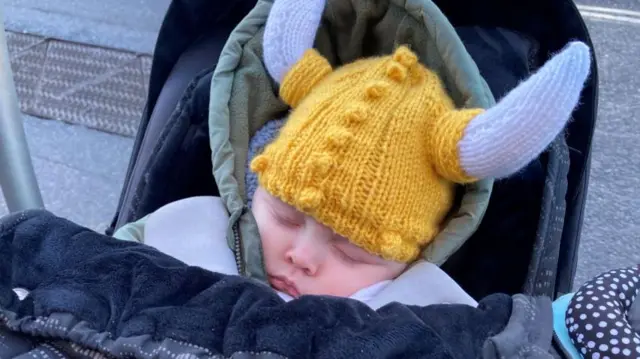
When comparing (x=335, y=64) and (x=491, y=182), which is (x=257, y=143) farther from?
(x=491, y=182)

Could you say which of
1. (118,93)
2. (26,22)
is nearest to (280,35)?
(118,93)

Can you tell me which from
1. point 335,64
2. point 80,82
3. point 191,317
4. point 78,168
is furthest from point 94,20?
point 191,317

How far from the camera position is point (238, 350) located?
676 millimetres

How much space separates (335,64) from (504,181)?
26cm

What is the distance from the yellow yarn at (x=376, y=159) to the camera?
32.6 inches

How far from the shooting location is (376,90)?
87 cm

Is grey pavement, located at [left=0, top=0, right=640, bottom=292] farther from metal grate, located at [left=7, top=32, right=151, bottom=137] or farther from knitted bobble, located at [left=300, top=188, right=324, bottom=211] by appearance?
knitted bobble, located at [left=300, top=188, right=324, bottom=211]

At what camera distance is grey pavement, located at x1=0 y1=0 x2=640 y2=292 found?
61.7 inches

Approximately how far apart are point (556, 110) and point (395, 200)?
0.18m

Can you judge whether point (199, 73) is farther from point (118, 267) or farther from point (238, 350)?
point (238, 350)

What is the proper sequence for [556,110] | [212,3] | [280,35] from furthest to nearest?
1. [212,3]
2. [280,35]
3. [556,110]

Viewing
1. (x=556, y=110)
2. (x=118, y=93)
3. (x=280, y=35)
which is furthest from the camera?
(x=118, y=93)

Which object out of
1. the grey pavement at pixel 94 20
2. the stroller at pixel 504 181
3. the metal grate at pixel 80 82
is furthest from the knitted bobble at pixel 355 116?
the grey pavement at pixel 94 20

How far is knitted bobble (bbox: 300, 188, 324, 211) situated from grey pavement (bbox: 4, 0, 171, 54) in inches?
51.3
